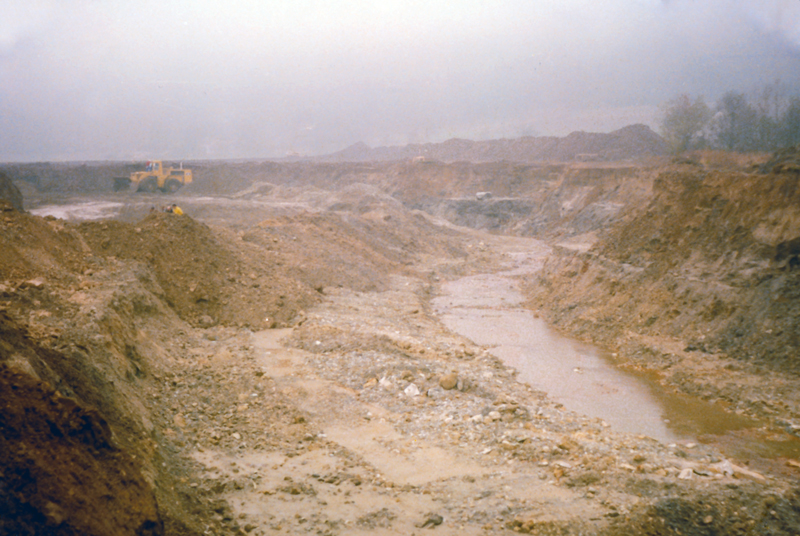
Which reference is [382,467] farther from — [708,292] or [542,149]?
[542,149]

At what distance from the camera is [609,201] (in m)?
34.3

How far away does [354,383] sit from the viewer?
413 inches

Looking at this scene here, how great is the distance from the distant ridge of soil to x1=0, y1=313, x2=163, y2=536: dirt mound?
37530 mm

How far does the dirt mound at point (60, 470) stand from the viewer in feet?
12.1

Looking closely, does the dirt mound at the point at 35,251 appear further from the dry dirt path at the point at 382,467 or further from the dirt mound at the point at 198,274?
the dry dirt path at the point at 382,467

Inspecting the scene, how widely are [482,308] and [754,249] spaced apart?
29.7ft

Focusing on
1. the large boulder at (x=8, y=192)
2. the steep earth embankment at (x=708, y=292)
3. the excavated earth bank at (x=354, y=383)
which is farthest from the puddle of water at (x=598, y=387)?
the large boulder at (x=8, y=192)

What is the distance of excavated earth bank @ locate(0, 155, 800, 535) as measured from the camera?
17.0 feet

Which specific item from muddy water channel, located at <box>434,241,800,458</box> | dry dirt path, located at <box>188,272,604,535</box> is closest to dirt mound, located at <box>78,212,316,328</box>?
dry dirt path, located at <box>188,272,604,535</box>

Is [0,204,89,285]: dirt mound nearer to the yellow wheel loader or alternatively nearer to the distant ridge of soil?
the distant ridge of soil

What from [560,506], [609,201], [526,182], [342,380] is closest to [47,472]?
[560,506]

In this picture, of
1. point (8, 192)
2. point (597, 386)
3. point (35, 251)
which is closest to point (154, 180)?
point (8, 192)

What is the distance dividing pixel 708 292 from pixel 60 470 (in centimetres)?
1461

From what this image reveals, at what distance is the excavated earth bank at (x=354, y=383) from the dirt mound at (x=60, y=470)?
2 centimetres
